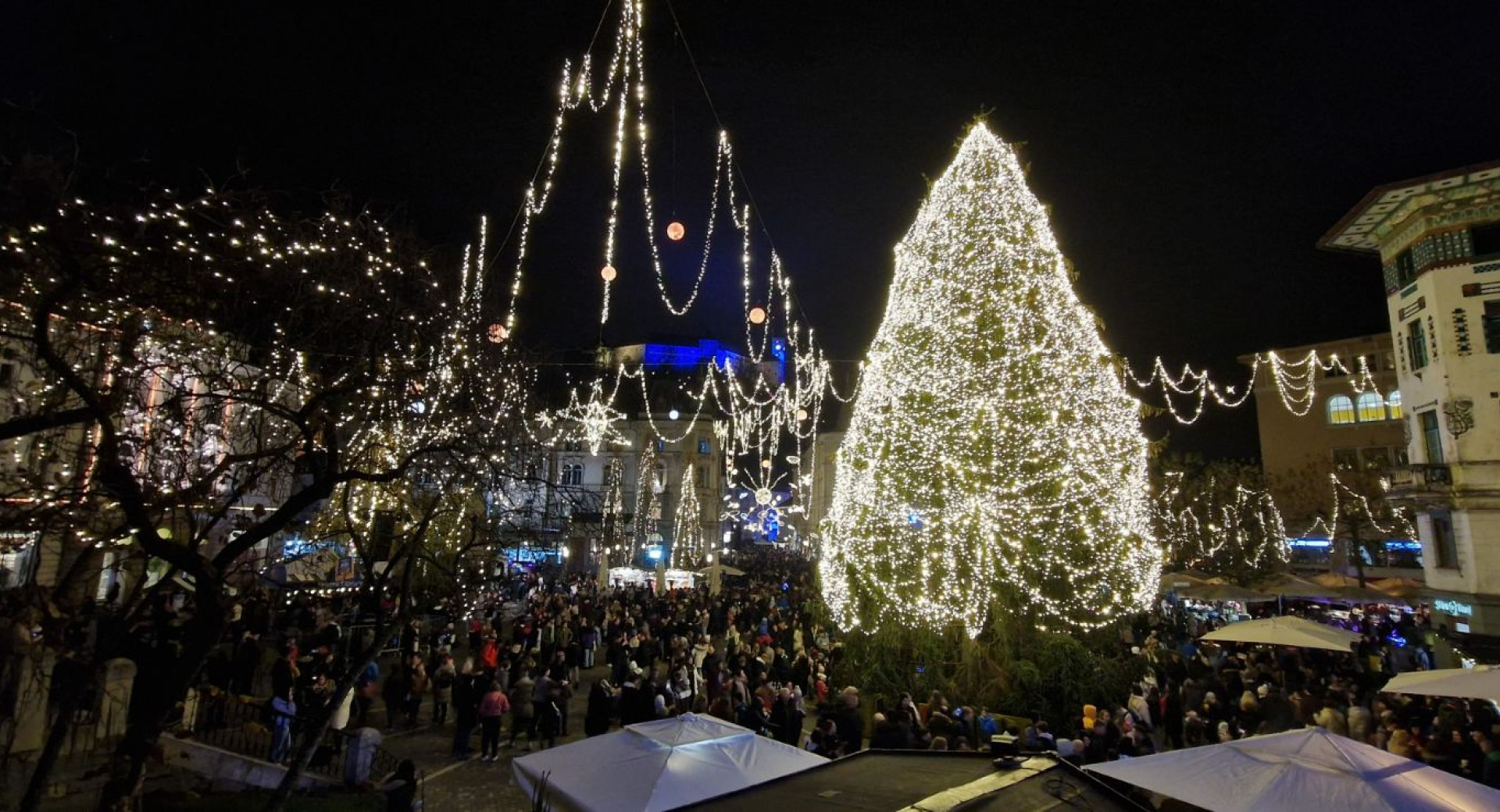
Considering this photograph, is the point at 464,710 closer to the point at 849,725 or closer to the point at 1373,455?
the point at 849,725

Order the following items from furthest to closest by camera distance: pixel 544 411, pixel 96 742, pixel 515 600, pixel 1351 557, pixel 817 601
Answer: pixel 1351 557
pixel 515 600
pixel 817 601
pixel 544 411
pixel 96 742

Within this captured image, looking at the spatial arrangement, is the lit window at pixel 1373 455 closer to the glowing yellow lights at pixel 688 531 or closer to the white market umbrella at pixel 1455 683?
the white market umbrella at pixel 1455 683

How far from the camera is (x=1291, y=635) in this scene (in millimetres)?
14297

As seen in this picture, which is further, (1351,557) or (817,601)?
(1351,557)

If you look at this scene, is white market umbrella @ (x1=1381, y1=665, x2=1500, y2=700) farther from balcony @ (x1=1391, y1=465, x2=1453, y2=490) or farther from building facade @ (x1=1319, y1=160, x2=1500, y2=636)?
balcony @ (x1=1391, y1=465, x2=1453, y2=490)

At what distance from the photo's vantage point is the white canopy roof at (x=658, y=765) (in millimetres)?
6047

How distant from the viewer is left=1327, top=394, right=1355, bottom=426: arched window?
1575 inches

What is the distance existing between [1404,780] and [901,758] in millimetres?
4430

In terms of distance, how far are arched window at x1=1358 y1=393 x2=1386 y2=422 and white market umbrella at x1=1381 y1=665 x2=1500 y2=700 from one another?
3740 cm

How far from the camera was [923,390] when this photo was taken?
1474 cm

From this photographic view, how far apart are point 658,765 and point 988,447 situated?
965 centimetres

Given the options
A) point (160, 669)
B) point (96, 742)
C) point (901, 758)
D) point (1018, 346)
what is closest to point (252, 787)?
point (96, 742)

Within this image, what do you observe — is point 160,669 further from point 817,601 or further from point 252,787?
point 817,601

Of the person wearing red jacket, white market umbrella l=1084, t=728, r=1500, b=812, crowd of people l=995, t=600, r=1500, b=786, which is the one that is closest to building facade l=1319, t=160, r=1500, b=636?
crowd of people l=995, t=600, r=1500, b=786
